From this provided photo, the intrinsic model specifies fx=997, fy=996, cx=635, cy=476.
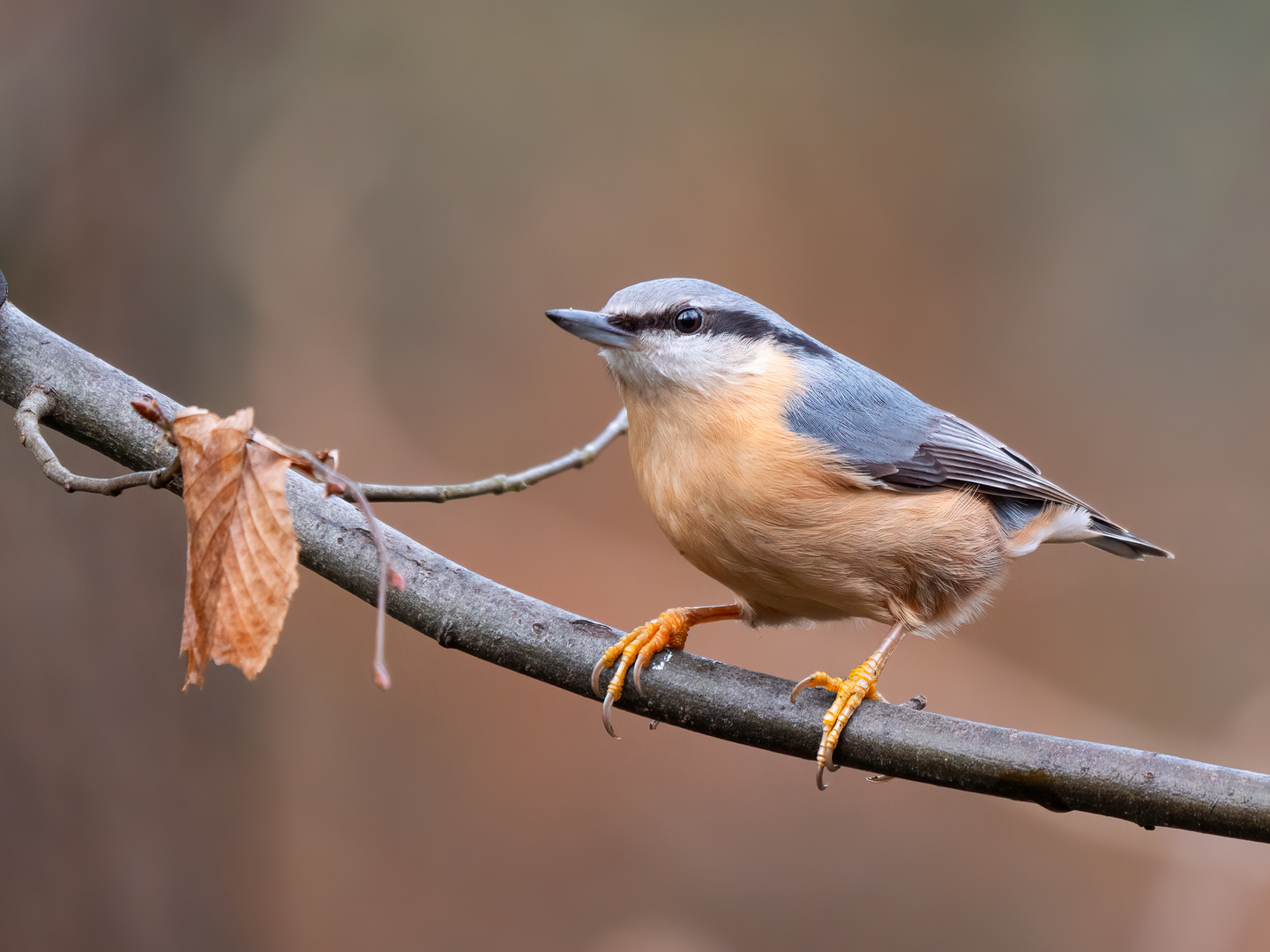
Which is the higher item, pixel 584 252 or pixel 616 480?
pixel 584 252

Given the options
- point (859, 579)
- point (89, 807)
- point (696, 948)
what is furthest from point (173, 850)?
point (859, 579)

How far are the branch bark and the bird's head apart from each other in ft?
1.83

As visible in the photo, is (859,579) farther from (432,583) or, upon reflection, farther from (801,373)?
(432,583)

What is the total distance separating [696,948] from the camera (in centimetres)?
418

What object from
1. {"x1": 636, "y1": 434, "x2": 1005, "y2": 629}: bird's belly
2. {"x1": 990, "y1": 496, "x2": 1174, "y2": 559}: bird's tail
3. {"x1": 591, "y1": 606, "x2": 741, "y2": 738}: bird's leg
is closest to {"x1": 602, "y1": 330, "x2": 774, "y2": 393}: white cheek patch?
{"x1": 636, "y1": 434, "x2": 1005, "y2": 629}: bird's belly

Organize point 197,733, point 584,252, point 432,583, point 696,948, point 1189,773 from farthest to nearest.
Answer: point 584,252 < point 696,948 < point 197,733 < point 432,583 < point 1189,773

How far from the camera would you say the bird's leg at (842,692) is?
5.56ft

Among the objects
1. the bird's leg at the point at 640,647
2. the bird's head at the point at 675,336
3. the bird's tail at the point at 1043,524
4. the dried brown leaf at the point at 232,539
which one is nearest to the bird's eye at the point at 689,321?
the bird's head at the point at 675,336

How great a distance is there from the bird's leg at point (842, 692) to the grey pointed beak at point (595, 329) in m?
0.75

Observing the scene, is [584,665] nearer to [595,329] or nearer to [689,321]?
[595,329]

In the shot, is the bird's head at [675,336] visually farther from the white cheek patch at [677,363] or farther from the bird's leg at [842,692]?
the bird's leg at [842,692]

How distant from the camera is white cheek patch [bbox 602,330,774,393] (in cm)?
205

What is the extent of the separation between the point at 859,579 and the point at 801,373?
0.49m

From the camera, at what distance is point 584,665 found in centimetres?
171
